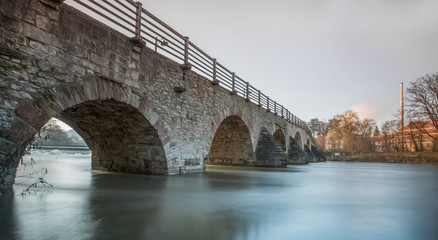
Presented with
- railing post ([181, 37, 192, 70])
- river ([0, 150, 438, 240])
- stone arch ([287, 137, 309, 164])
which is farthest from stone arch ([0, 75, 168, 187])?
stone arch ([287, 137, 309, 164])

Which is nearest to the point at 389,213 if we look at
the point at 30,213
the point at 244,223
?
the point at 244,223

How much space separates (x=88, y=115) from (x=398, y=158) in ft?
113

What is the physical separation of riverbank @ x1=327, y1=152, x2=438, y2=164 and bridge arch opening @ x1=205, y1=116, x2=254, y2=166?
23.1 metres

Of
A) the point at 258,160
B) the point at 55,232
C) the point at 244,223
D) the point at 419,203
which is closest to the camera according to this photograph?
the point at 55,232

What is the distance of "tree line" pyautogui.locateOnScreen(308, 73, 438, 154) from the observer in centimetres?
2706

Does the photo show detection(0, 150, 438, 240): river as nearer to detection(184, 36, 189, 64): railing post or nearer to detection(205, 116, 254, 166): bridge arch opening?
detection(184, 36, 189, 64): railing post

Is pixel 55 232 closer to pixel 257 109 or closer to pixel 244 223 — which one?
pixel 244 223

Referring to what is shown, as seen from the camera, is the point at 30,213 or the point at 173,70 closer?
the point at 30,213

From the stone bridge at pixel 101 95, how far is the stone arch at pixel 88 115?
2 centimetres

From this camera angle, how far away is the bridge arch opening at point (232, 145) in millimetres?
15224

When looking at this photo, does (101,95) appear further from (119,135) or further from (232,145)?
(232,145)

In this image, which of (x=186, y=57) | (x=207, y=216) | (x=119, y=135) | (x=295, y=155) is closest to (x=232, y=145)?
(x=186, y=57)

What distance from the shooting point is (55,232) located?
3.00 metres

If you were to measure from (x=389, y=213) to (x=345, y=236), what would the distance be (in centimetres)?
177
